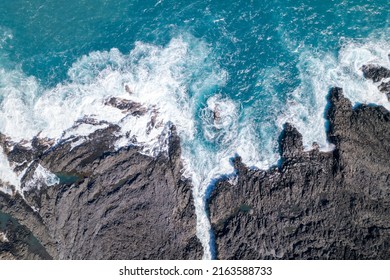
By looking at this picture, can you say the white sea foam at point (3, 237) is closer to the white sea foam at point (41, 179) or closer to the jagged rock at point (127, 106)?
the white sea foam at point (41, 179)

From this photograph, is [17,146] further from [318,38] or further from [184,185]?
[318,38]

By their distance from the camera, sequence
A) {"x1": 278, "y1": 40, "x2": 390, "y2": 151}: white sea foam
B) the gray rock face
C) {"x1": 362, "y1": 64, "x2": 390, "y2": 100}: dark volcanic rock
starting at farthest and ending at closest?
{"x1": 278, "y1": 40, "x2": 390, "y2": 151}: white sea foam → {"x1": 362, "y1": 64, "x2": 390, "y2": 100}: dark volcanic rock → the gray rock face

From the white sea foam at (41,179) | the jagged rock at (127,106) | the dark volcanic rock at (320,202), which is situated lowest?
the dark volcanic rock at (320,202)

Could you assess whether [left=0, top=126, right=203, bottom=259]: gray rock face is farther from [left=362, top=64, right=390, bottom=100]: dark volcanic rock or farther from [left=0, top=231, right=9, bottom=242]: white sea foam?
[left=362, top=64, right=390, bottom=100]: dark volcanic rock

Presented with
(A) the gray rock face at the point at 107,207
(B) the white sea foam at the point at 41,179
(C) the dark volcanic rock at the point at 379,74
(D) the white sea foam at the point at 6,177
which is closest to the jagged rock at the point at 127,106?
(A) the gray rock face at the point at 107,207

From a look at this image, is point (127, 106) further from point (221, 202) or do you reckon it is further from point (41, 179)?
point (221, 202)

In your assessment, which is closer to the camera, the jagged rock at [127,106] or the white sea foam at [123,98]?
the white sea foam at [123,98]

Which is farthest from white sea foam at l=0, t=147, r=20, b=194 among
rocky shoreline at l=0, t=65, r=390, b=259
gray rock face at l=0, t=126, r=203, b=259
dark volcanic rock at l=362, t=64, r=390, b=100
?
dark volcanic rock at l=362, t=64, r=390, b=100
